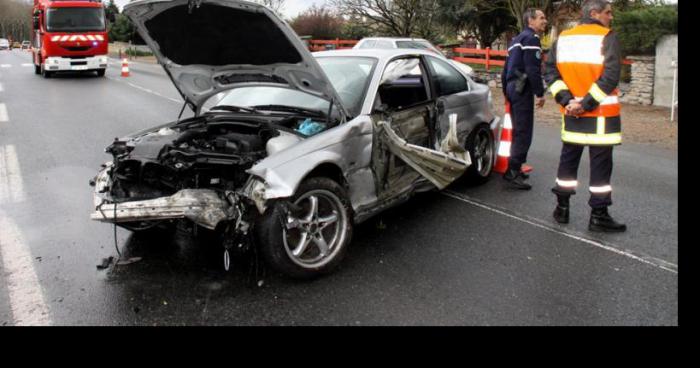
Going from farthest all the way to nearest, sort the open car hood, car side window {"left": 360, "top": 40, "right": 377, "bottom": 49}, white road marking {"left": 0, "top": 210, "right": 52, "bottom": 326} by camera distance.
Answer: car side window {"left": 360, "top": 40, "right": 377, "bottom": 49}
the open car hood
white road marking {"left": 0, "top": 210, "right": 52, "bottom": 326}

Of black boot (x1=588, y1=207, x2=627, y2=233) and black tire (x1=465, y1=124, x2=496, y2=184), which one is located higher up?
black tire (x1=465, y1=124, x2=496, y2=184)

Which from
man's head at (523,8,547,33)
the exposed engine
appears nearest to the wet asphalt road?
the exposed engine

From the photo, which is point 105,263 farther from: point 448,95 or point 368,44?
point 368,44

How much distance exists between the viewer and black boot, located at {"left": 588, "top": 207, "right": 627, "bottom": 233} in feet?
16.4

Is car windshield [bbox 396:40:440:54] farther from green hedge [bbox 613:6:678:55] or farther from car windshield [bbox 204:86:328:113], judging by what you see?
car windshield [bbox 204:86:328:113]

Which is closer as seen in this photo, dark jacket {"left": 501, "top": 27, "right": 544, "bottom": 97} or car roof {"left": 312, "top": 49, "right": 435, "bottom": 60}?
car roof {"left": 312, "top": 49, "right": 435, "bottom": 60}

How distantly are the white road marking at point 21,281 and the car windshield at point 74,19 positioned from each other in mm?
17870

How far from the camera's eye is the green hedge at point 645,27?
13984mm

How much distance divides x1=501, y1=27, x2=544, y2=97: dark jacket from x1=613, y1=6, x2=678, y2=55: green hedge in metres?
9.28

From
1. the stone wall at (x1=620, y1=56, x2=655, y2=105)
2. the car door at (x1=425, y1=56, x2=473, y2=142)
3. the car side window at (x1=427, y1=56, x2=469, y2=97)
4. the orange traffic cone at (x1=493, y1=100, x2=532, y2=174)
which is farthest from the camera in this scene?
the stone wall at (x1=620, y1=56, x2=655, y2=105)

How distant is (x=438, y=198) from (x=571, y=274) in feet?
6.72

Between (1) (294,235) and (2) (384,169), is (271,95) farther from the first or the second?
(1) (294,235)

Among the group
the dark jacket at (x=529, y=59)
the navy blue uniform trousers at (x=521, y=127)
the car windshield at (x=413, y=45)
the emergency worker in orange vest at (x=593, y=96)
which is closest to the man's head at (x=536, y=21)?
the dark jacket at (x=529, y=59)
